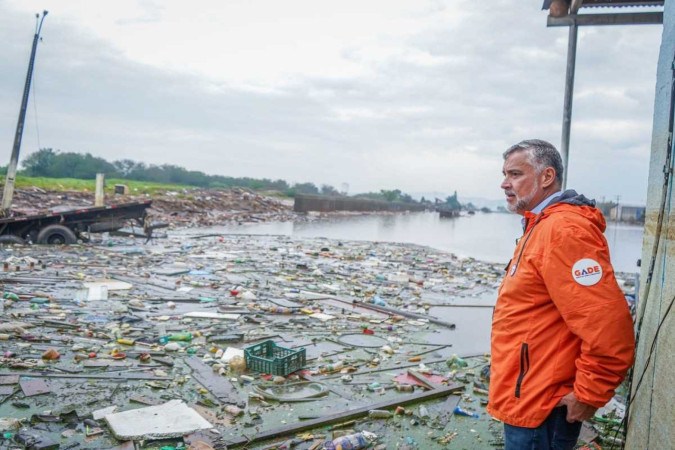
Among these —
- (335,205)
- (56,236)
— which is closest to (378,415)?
(56,236)

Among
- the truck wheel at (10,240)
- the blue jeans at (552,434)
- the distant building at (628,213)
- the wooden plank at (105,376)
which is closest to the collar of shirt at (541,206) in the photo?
the blue jeans at (552,434)

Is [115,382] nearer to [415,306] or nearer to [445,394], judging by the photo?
[445,394]

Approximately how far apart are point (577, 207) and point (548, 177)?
0.22 m

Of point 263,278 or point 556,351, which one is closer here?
point 556,351

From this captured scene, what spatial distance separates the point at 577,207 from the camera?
2135 mm

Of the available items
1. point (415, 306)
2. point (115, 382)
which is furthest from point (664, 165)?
point (415, 306)

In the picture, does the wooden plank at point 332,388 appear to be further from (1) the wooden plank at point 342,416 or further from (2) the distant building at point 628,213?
(2) the distant building at point 628,213

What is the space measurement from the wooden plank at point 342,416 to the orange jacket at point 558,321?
2217 millimetres

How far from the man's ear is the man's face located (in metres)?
0.02

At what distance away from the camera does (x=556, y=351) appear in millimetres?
2082

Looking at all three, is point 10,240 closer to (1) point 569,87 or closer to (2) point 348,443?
(2) point 348,443

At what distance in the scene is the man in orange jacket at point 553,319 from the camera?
6.44ft

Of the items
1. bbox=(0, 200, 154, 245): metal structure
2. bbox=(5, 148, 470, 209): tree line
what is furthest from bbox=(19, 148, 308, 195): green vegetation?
bbox=(0, 200, 154, 245): metal structure

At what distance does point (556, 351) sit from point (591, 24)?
4527 mm
